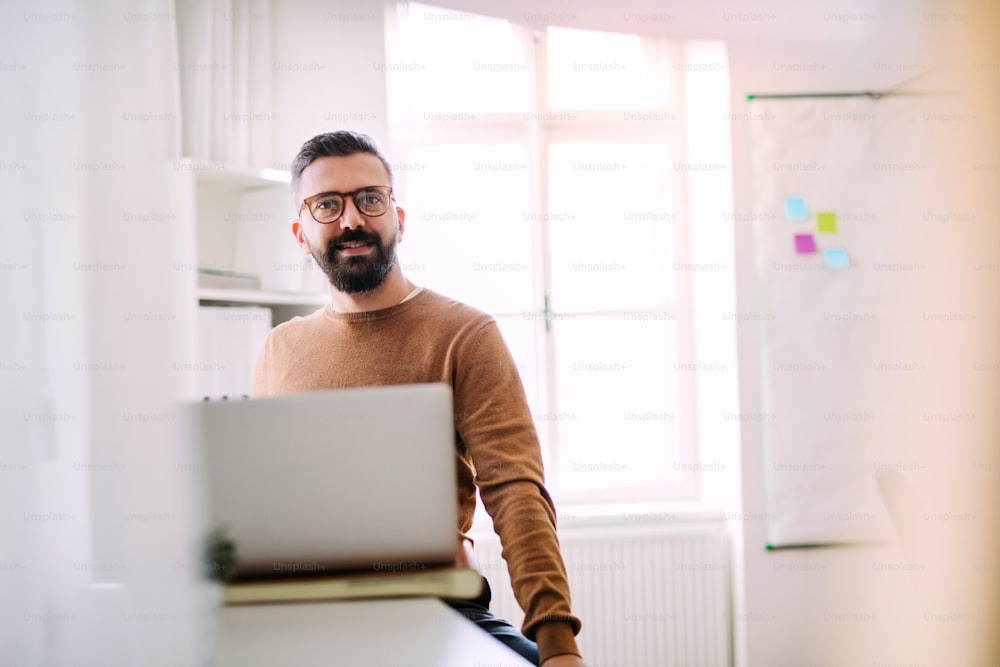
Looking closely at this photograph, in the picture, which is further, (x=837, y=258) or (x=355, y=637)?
(x=837, y=258)

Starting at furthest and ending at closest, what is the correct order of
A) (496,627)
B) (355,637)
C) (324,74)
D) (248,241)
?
(324,74), (248,241), (496,627), (355,637)

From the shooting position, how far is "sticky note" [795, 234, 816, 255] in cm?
221

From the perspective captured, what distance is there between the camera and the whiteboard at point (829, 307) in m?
2.19

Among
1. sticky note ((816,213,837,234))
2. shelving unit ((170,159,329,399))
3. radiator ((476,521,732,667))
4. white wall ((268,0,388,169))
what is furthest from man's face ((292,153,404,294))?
sticky note ((816,213,837,234))

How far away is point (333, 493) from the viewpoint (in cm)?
77

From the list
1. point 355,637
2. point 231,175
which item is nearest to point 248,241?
point 231,175

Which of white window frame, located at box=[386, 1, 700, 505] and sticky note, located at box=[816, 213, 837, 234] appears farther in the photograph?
white window frame, located at box=[386, 1, 700, 505]

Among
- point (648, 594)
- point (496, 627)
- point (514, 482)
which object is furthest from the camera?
point (648, 594)

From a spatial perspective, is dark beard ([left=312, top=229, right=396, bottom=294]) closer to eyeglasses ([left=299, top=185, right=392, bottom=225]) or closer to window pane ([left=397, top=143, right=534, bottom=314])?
eyeglasses ([left=299, top=185, right=392, bottom=225])

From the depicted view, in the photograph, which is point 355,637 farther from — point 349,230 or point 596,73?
point 596,73

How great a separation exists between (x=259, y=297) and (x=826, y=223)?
1496 millimetres

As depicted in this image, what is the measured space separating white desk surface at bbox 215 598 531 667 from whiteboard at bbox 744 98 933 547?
168 cm

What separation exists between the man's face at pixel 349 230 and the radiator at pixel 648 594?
4.50 ft

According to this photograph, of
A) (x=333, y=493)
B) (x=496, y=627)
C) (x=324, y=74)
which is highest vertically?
(x=324, y=74)
